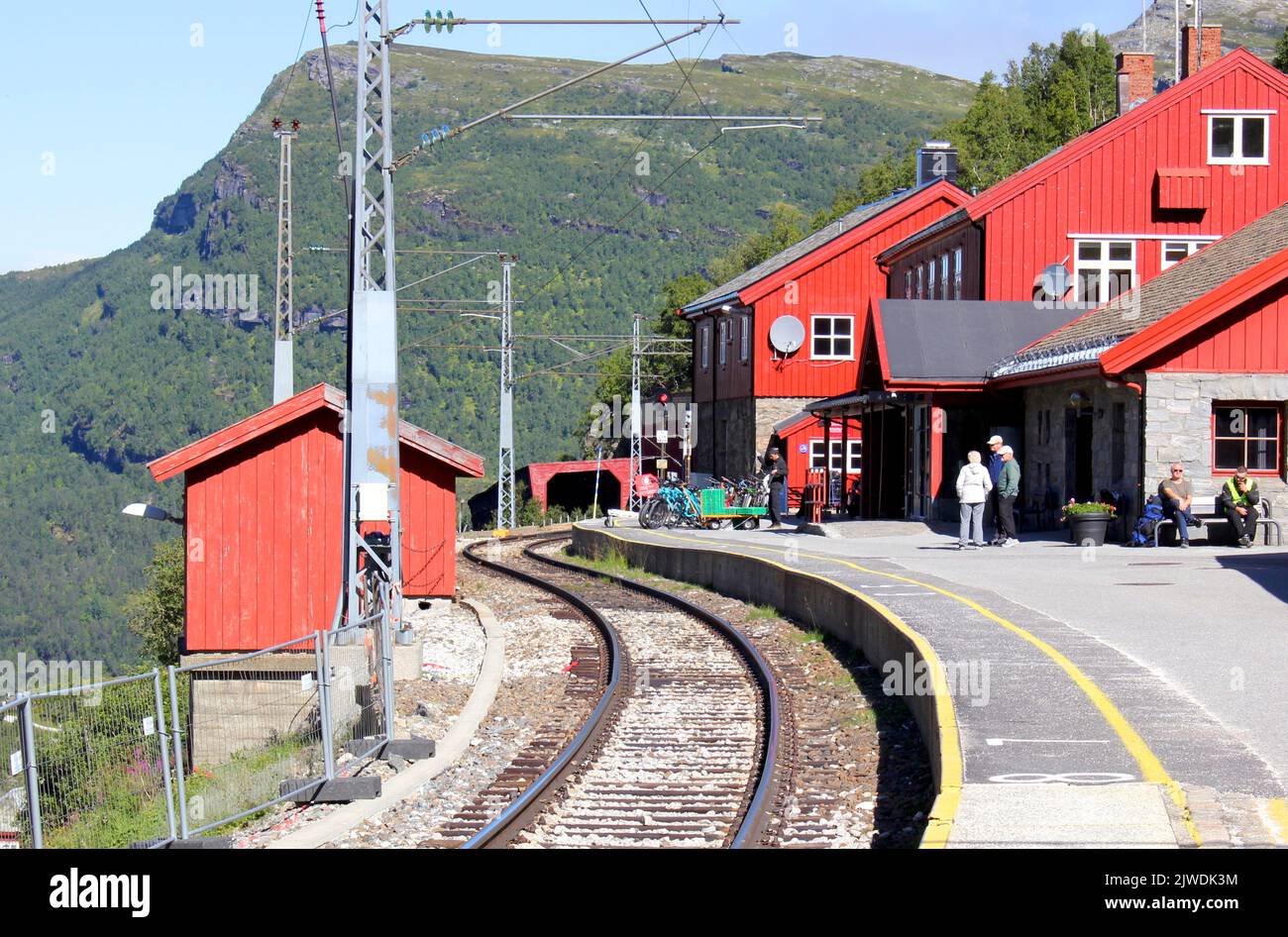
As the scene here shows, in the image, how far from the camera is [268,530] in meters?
22.5

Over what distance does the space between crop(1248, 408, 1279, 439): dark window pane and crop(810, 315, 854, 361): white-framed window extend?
21939mm

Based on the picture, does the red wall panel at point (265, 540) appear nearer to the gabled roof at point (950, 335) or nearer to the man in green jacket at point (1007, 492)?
the man in green jacket at point (1007, 492)

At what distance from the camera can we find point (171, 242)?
162500 millimetres

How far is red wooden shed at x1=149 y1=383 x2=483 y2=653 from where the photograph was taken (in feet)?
73.3

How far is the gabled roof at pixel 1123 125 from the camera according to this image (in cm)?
3578

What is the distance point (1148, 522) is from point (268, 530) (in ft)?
44.3

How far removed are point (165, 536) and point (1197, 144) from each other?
91.4 meters

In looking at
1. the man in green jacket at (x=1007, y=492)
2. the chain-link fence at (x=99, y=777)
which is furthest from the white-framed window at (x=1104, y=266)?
the chain-link fence at (x=99, y=777)

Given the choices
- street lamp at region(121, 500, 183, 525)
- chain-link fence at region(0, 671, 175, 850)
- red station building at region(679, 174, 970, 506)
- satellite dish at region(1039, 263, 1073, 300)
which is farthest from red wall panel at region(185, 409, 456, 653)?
red station building at region(679, 174, 970, 506)

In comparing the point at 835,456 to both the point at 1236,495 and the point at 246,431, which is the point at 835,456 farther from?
the point at 246,431

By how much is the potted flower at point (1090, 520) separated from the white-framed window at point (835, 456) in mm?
19503

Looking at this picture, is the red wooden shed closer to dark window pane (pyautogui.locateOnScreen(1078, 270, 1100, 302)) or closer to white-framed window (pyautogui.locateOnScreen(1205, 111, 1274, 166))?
dark window pane (pyautogui.locateOnScreen(1078, 270, 1100, 302))

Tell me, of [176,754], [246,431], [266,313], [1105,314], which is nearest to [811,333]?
[1105,314]
